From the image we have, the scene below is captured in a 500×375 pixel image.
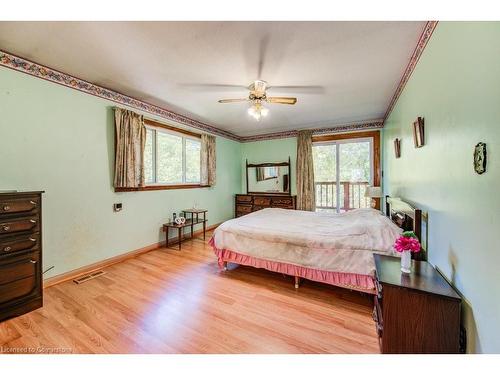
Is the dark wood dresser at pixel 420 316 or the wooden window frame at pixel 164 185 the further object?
the wooden window frame at pixel 164 185

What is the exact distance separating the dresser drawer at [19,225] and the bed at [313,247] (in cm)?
183

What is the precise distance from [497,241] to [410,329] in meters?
0.69

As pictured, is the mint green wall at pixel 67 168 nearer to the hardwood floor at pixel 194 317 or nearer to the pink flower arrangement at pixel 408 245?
the hardwood floor at pixel 194 317

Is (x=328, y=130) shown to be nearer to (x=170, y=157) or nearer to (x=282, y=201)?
(x=282, y=201)

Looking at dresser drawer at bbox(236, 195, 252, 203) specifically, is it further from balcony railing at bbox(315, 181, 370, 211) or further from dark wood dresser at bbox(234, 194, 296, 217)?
balcony railing at bbox(315, 181, 370, 211)

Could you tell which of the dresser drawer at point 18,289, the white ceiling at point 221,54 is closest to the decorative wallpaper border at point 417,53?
the white ceiling at point 221,54

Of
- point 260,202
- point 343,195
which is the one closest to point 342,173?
point 343,195

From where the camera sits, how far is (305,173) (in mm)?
5070

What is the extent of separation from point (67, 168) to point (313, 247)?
313cm

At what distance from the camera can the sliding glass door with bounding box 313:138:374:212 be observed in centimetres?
468

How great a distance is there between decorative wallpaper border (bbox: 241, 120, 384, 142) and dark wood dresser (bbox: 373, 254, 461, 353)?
3.99 m

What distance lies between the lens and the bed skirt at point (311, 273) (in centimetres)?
207

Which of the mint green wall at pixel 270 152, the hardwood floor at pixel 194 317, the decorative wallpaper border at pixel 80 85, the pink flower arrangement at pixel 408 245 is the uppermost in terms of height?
the decorative wallpaper border at pixel 80 85
